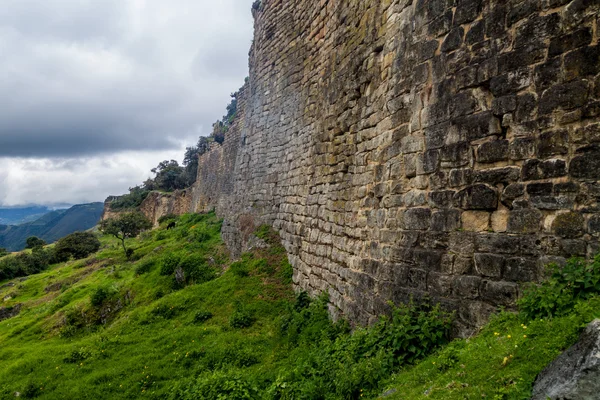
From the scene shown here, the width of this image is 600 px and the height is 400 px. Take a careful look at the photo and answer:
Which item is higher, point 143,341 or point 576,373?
point 576,373

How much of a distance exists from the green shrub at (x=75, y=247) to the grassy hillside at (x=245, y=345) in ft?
79.5

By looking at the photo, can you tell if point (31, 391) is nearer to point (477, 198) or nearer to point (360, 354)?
point (360, 354)

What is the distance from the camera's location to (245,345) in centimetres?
776

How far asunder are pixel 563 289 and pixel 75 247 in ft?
138

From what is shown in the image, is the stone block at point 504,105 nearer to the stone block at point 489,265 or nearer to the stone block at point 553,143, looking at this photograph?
the stone block at point 553,143

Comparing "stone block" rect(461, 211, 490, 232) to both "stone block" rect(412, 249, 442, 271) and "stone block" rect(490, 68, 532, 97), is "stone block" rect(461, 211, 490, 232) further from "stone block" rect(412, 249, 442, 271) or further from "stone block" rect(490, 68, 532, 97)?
"stone block" rect(490, 68, 532, 97)

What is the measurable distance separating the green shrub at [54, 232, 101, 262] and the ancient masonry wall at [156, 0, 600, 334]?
35.8 meters

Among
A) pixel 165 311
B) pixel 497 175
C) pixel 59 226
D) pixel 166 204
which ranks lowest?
pixel 59 226

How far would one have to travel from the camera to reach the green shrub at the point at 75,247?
1508 inches

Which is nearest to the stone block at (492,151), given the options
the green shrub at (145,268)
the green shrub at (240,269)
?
the green shrub at (240,269)

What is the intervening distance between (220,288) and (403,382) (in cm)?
725

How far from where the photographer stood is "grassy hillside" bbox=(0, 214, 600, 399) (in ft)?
10.8

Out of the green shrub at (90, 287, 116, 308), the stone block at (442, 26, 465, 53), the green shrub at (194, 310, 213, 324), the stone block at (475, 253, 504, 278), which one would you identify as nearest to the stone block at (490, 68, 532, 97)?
the stone block at (442, 26, 465, 53)

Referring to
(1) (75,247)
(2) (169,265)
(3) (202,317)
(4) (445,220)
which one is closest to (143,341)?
(3) (202,317)
